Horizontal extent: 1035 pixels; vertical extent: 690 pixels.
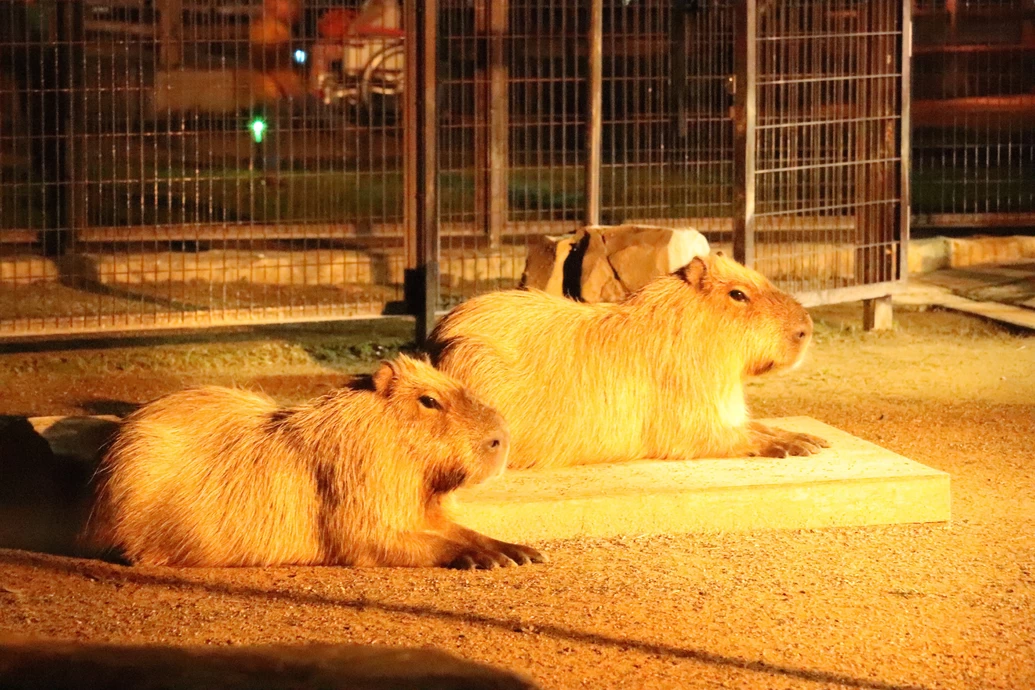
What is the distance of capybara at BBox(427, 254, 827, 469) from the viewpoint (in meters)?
5.62

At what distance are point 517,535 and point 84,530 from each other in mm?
1368

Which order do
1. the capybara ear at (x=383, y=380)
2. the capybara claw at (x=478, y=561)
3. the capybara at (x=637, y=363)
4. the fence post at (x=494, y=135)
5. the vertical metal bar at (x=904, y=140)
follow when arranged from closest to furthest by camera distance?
the capybara claw at (x=478, y=561) < the capybara ear at (x=383, y=380) < the capybara at (x=637, y=363) < the vertical metal bar at (x=904, y=140) < the fence post at (x=494, y=135)

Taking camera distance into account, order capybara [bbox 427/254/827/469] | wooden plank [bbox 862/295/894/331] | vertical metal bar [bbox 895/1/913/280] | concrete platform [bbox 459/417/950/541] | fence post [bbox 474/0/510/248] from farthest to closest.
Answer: fence post [bbox 474/0/510/248], wooden plank [bbox 862/295/894/331], vertical metal bar [bbox 895/1/913/280], capybara [bbox 427/254/827/469], concrete platform [bbox 459/417/950/541]

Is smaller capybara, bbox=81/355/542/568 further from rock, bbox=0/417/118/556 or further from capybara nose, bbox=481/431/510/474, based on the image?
rock, bbox=0/417/118/556

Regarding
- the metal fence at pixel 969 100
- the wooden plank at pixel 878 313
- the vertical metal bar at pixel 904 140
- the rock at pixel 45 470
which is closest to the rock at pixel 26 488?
the rock at pixel 45 470

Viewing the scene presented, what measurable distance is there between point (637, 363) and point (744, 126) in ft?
9.83

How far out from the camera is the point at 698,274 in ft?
18.9

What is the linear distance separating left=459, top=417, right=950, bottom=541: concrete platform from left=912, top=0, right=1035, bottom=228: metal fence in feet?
26.6

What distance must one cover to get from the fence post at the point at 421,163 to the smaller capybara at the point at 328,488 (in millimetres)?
3283

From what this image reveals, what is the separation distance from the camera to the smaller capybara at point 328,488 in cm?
482

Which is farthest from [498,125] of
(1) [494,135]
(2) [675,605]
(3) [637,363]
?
(2) [675,605]

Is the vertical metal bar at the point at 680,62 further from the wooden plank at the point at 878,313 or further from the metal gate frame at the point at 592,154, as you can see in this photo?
the wooden plank at the point at 878,313

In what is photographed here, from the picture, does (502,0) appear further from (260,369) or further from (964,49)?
(964,49)

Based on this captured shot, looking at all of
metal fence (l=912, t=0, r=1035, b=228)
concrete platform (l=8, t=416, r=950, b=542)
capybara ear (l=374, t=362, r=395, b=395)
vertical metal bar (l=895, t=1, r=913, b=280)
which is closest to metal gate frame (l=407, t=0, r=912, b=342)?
vertical metal bar (l=895, t=1, r=913, b=280)
